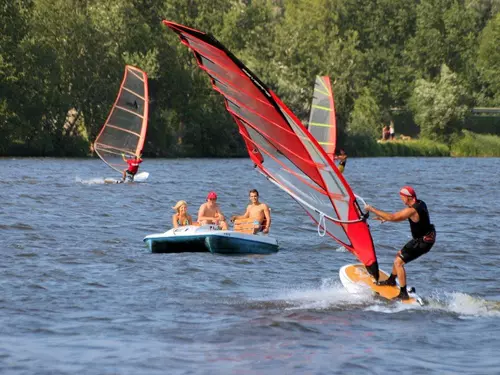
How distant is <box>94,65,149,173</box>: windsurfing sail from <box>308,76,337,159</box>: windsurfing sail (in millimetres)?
8364

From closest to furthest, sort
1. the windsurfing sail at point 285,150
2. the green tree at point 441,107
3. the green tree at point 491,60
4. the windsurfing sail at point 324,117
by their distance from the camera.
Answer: the windsurfing sail at point 285,150, the windsurfing sail at point 324,117, the green tree at point 441,107, the green tree at point 491,60

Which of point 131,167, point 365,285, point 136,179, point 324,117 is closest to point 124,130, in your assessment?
point 136,179

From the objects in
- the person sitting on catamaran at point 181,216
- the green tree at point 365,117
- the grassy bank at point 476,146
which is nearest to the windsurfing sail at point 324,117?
the green tree at point 365,117

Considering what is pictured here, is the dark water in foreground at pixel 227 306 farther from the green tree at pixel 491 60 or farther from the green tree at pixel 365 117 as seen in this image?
the green tree at pixel 491 60

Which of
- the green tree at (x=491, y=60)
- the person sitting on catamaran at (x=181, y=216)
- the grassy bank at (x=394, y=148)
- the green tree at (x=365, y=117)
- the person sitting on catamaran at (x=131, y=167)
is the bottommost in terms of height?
the grassy bank at (x=394, y=148)

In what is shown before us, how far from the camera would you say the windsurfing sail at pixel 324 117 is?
49.2m

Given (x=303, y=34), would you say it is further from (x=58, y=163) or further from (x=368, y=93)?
(x=58, y=163)

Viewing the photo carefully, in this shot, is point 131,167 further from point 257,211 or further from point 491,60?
point 491,60

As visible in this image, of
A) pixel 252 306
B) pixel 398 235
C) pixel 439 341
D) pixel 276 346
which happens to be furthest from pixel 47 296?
pixel 398 235

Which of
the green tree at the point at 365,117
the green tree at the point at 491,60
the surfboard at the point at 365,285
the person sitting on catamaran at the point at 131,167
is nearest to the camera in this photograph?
the surfboard at the point at 365,285

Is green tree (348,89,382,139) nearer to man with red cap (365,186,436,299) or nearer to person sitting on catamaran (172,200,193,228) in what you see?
person sitting on catamaran (172,200,193,228)

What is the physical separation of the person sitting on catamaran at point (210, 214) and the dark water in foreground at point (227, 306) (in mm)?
722

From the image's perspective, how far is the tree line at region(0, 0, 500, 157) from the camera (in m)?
62.9

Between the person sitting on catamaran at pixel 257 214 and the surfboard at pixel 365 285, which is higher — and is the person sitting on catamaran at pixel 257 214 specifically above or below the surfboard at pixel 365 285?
above
